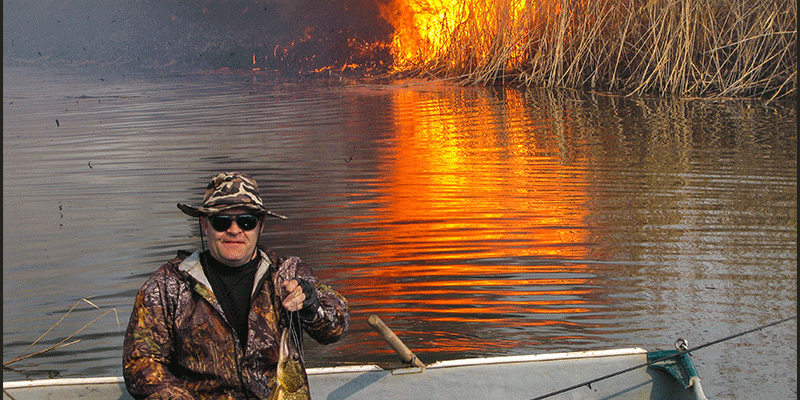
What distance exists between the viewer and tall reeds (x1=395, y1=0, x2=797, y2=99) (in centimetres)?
1418

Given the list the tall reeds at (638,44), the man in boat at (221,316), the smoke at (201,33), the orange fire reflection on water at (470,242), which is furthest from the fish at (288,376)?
the smoke at (201,33)

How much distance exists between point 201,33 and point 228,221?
24219 millimetres

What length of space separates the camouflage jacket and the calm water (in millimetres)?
1941

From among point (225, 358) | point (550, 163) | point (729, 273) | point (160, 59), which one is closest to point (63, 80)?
point (160, 59)

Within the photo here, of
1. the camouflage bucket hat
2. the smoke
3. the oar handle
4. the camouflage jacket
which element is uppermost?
the smoke

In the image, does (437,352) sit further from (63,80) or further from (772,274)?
(63,80)

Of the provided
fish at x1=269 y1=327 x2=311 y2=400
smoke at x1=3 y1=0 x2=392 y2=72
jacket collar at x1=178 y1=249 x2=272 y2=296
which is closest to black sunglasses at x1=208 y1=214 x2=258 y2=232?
jacket collar at x1=178 y1=249 x2=272 y2=296

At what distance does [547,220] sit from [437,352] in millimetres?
2802

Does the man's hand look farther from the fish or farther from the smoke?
the smoke

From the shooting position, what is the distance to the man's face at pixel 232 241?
333cm

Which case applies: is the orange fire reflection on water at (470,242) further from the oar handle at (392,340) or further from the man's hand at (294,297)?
the man's hand at (294,297)

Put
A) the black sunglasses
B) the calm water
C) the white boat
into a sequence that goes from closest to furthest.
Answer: the black sunglasses
the white boat
the calm water

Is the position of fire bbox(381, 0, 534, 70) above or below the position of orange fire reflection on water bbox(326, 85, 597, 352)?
above

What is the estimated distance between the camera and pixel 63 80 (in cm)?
2291
